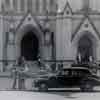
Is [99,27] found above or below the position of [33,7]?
below

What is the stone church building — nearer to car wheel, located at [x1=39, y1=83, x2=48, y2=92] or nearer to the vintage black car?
the vintage black car

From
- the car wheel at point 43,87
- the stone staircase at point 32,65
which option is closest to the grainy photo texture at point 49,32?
the stone staircase at point 32,65

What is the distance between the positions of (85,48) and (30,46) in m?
2.11

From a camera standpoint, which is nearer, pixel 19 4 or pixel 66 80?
pixel 66 80

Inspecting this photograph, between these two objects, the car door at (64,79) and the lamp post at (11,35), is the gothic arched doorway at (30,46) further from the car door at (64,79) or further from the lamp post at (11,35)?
the car door at (64,79)

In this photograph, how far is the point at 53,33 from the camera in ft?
34.4

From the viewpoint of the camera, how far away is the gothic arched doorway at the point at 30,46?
957cm

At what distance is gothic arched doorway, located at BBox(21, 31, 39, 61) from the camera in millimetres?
9570

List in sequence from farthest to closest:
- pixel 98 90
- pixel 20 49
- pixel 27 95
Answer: pixel 20 49 → pixel 98 90 → pixel 27 95

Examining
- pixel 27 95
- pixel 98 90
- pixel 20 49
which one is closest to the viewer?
pixel 27 95

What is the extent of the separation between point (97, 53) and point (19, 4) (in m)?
3.51

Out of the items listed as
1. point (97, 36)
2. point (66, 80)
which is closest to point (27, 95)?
point (66, 80)

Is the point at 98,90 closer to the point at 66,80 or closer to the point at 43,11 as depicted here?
the point at 66,80

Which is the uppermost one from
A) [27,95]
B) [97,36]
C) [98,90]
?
[97,36]
